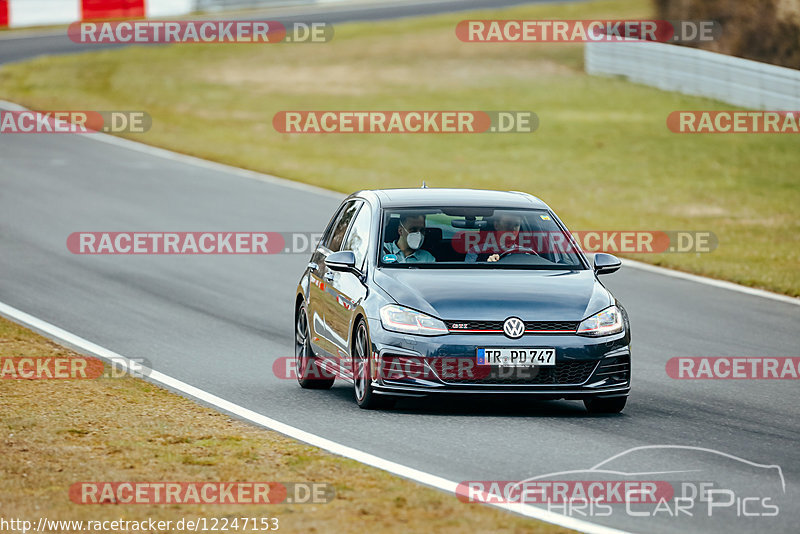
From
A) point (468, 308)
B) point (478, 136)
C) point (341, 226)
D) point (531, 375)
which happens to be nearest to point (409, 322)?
point (468, 308)

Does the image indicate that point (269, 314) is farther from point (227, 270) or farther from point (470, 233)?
point (470, 233)

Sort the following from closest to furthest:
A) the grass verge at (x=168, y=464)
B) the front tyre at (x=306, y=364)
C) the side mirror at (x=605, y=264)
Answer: the grass verge at (x=168, y=464) < the side mirror at (x=605, y=264) < the front tyre at (x=306, y=364)

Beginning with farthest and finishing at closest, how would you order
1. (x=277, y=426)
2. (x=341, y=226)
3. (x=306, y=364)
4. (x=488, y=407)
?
(x=341, y=226)
(x=306, y=364)
(x=488, y=407)
(x=277, y=426)

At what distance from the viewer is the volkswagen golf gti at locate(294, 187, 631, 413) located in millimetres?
10219

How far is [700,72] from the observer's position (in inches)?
1425

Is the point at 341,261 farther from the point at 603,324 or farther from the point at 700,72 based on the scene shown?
the point at 700,72

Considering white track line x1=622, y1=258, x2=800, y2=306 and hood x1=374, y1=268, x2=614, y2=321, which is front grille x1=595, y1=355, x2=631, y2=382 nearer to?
hood x1=374, y1=268, x2=614, y2=321

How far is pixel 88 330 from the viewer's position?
1480 cm

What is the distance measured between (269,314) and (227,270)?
320cm

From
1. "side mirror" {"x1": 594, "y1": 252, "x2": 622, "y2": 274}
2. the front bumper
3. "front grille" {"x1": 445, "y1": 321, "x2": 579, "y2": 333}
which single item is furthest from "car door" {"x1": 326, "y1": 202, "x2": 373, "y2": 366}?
"side mirror" {"x1": 594, "y1": 252, "x2": 622, "y2": 274}

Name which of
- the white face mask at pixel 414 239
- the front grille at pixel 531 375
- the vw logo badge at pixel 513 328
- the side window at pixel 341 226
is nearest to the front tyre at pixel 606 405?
the front grille at pixel 531 375

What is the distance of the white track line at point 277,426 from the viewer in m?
7.55

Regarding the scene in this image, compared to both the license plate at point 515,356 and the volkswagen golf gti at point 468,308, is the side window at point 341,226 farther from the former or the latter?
the license plate at point 515,356

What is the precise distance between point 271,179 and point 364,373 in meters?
17.4
